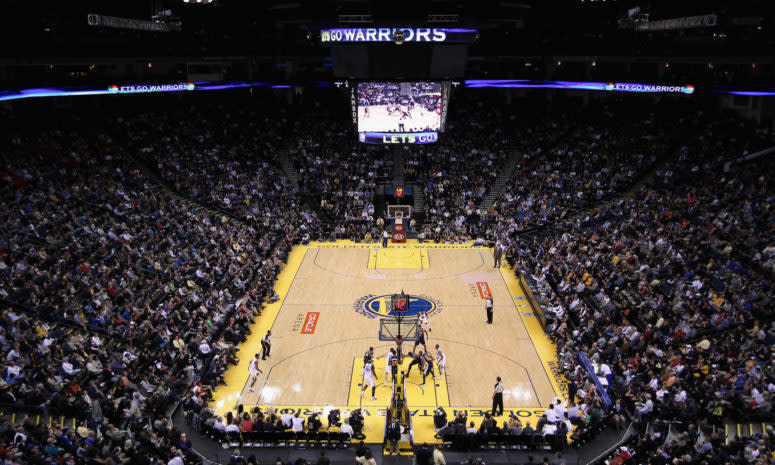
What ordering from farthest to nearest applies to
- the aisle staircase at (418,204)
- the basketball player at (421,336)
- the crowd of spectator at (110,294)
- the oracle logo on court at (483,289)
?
the aisle staircase at (418,204) < the oracle logo on court at (483,289) < the basketball player at (421,336) < the crowd of spectator at (110,294)

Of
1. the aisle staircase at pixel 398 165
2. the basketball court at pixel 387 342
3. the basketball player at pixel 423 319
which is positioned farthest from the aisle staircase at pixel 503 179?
the basketball player at pixel 423 319

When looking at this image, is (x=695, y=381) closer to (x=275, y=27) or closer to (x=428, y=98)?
(x=428, y=98)

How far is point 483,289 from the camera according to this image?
2675cm

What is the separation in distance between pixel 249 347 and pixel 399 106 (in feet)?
55.7

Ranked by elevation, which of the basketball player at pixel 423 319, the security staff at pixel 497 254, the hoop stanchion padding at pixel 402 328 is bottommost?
the hoop stanchion padding at pixel 402 328

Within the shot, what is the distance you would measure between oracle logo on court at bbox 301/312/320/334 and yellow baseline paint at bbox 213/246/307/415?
4.41 feet

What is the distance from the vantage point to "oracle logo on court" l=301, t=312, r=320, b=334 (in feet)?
74.1

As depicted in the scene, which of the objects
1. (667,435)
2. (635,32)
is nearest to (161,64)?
(635,32)

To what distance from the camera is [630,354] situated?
18953 mm

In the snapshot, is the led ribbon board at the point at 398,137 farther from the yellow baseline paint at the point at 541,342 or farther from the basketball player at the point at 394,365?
the basketball player at the point at 394,365

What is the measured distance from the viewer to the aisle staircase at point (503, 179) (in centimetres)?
3681

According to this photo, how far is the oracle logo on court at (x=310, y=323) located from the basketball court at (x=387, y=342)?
1.6 inches

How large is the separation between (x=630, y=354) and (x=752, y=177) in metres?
13.6

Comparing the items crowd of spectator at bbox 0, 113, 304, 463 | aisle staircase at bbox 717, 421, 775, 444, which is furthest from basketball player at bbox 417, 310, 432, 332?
aisle staircase at bbox 717, 421, 775, 444
